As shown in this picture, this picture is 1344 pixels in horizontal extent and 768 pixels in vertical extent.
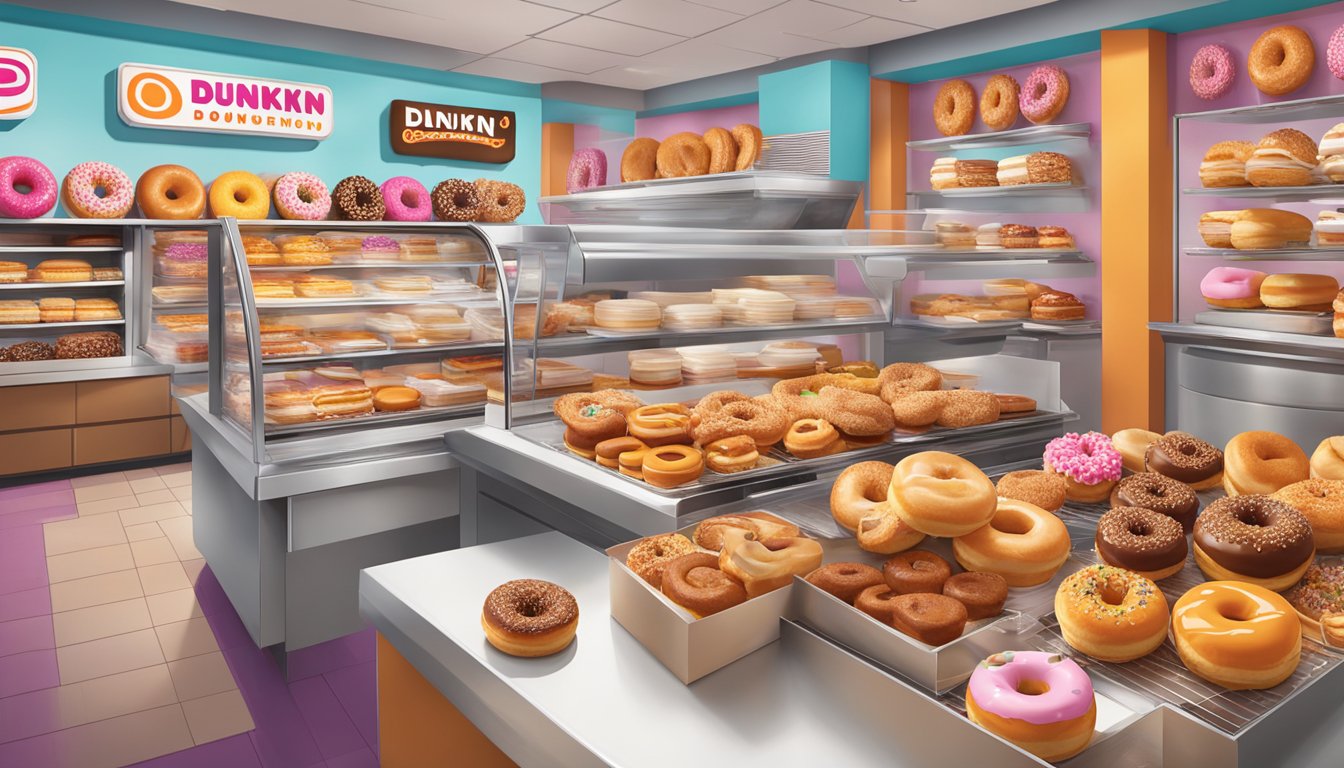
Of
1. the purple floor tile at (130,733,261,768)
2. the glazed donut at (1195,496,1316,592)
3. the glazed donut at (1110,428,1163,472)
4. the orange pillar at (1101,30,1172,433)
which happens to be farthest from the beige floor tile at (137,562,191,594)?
the orange pillar at (1101,30,1172,433)

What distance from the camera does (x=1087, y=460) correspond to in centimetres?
187

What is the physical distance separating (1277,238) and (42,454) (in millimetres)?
7427

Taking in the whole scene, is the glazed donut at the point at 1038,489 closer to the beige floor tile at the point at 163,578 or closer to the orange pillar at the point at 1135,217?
the beige floor tile at the point at 163,578

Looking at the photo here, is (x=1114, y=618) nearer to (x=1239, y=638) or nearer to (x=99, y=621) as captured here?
(x=1239, y=638)

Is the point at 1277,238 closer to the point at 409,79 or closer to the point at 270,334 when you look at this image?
the point at 270,334

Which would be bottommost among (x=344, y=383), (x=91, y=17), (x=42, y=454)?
(x=42, y=454)

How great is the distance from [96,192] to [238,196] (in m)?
0.86

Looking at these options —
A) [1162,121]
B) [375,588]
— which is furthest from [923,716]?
[1162,121]

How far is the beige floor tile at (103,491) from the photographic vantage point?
213 inches

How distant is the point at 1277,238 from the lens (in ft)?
15.8

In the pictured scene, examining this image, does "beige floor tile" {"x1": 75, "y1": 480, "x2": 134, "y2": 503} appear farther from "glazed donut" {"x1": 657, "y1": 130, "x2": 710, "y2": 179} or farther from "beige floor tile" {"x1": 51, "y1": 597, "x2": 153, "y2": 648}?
"glazed donut" {"x1": 657, "y1": 130, "x2": 710, "y2": 179}

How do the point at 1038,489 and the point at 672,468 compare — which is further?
the point at 672,468

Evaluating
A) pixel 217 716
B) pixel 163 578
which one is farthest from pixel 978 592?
pixel 163 578

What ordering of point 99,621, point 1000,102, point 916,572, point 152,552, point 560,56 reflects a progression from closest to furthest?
1. point 916,572
2. point 99,621
3. point 152,552
4. point 1000,102
5. point 560,56
